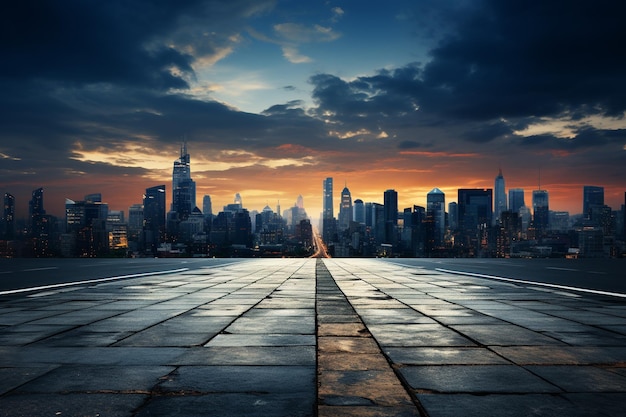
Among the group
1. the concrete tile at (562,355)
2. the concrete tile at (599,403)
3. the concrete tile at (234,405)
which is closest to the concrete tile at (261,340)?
the concrete tile at (234,405)

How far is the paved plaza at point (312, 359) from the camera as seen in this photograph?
3.60 m

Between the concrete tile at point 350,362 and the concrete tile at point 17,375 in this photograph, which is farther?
the concrete tile at point 350,362

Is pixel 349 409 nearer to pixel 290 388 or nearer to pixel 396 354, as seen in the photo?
pixel 290 388

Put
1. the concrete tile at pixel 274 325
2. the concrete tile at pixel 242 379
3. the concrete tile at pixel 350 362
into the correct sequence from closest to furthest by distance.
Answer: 1. the concrete tile at pixel 242 379
2. the concrete tile at pixel 350 362
3. the concrete tile at pixel 274 325

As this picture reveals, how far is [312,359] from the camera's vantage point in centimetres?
498

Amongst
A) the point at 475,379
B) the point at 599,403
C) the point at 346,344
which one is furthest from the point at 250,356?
the point at 599,403

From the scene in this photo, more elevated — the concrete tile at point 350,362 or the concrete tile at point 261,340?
the concrete tile at point 350,362

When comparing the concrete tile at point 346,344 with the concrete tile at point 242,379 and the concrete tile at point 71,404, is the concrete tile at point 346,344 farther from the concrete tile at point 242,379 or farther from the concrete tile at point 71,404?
the concrete tile at point 71,404

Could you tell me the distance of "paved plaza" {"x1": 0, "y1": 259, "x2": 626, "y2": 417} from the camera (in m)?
3.60

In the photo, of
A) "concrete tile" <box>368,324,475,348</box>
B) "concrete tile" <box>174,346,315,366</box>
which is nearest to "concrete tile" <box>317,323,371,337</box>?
"concrete tile" <box>368,324,475,348</box>

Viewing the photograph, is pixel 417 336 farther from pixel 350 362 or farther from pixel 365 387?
pixel 365 387

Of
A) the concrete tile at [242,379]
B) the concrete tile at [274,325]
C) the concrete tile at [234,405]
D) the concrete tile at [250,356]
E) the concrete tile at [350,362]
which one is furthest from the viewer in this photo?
the concrete tile at [274,325]

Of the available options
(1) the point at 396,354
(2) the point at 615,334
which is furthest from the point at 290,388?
(2) the point at 615,334

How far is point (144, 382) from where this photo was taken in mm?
4152
